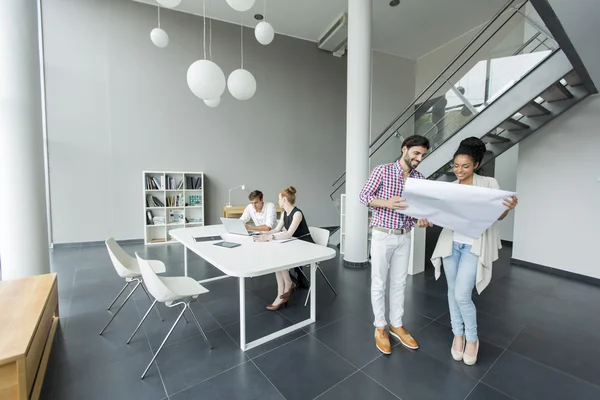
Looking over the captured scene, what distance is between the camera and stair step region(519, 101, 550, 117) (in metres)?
3.70

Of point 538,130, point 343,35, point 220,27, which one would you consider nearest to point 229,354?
point 538,130

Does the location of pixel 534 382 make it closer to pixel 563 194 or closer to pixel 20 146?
pixel 563 194

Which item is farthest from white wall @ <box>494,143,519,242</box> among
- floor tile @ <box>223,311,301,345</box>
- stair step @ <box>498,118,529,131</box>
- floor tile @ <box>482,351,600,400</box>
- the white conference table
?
floor tile @ <box>223,311,301,345</box>

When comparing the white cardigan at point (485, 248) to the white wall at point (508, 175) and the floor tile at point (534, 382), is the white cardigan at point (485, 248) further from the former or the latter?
the white wall at point (508, 175)

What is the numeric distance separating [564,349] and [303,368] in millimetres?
2231

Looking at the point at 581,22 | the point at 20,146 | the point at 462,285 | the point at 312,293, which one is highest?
the point at 581,22

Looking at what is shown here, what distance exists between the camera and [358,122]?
14.5 feet

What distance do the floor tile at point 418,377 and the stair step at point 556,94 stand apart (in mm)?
3528

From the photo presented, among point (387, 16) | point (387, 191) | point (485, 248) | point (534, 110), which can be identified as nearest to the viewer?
point (485, 248)

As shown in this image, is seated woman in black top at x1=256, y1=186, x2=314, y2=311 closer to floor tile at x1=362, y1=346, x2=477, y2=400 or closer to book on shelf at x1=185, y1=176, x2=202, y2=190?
floor tile at x1=362, y1=346, x2=477, y2=400

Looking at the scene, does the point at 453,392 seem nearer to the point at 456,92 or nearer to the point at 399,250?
the point at 399,250

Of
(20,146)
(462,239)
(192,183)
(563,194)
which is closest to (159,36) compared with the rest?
(20,146)

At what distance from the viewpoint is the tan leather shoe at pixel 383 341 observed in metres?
2.26

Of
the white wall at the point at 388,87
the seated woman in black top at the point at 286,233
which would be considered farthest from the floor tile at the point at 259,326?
the white wall at the point at 388,87
